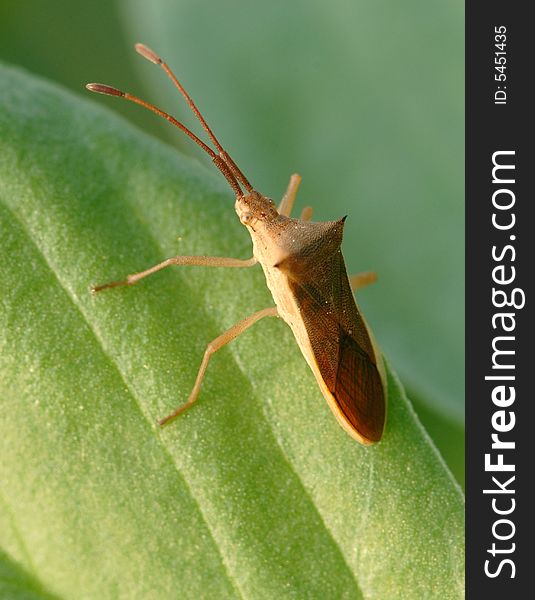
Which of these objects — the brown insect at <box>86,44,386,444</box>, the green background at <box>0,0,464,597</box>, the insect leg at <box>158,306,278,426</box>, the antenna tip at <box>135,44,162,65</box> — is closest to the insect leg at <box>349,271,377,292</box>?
the green background at <box>0,0,464,597</box>

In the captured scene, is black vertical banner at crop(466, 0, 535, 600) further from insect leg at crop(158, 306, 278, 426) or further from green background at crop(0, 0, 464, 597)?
insect leg at crop(158, 306, 278, 426)

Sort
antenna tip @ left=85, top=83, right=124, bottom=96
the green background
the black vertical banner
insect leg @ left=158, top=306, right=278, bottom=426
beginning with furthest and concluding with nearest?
the green background
antenna tip @ left=85, top=83, right=124, bottom=96
the black vertical banner
insect leg @ left=158, top=306, right=278, bottom=426

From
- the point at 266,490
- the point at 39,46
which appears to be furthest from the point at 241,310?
the point at 39,46

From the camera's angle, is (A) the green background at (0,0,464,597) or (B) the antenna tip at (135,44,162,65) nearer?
(B) the antenna tip at (135,44,162,65)

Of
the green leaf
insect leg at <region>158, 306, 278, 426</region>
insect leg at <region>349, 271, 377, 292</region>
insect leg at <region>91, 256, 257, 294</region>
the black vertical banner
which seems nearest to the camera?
the green leaf

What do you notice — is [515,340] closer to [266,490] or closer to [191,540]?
[266,490]

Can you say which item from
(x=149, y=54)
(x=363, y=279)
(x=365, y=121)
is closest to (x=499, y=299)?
(x=363, y=279)

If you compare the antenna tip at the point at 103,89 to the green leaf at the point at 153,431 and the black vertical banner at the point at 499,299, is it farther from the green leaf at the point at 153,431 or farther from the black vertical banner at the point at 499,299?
the black vertical banner at the point at 499,299
